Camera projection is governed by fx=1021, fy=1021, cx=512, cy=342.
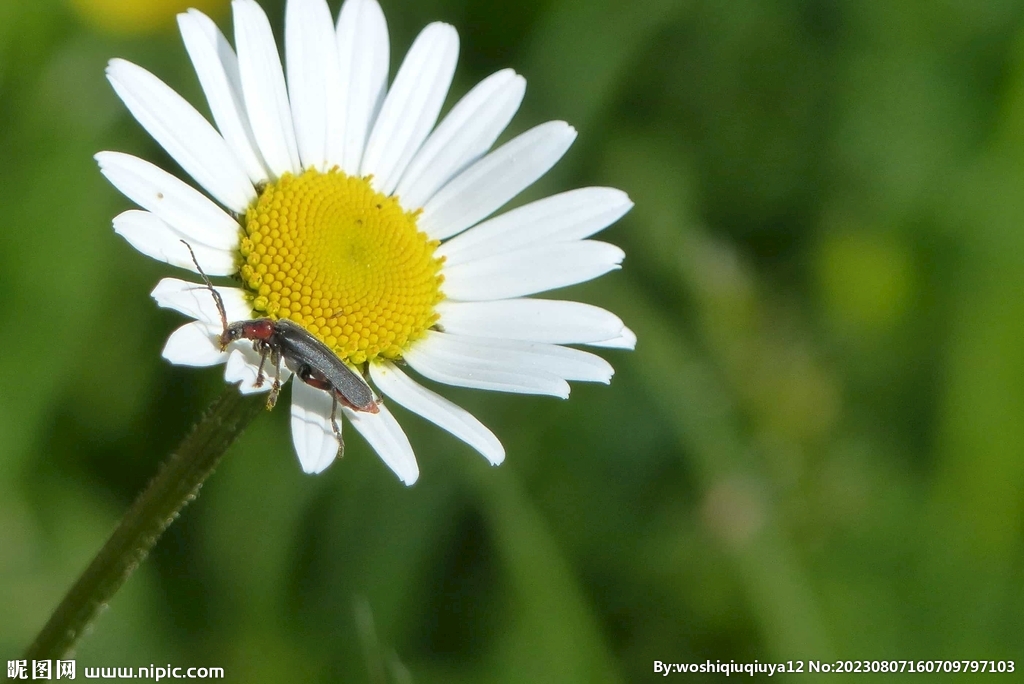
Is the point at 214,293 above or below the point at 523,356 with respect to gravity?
below

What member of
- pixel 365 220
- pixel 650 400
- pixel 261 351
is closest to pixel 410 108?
pixel 365 220

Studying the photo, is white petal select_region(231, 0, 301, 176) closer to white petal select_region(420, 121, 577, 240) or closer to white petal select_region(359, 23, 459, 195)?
white petal select_region(359, 23, 459, 195)

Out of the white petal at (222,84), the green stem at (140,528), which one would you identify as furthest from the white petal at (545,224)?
the green stem at (140,528)

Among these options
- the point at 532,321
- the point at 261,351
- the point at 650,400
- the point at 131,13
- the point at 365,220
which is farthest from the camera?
the point at 131,13

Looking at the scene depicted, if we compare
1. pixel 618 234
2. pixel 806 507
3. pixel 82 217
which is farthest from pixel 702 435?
pixel 82 217

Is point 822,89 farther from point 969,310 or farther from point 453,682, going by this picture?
point 453,682

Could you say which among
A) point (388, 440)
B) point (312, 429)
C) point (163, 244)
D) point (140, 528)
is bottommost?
point (140, 528)

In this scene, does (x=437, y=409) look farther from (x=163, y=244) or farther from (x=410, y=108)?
(x=410, y=108)

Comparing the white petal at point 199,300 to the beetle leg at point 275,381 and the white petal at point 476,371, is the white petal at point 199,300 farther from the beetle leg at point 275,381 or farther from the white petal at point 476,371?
the white petal at point 476,371
